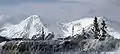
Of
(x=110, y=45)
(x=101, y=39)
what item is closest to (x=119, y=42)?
(x=110, y=45)

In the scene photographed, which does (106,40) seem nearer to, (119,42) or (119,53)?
(119,42)

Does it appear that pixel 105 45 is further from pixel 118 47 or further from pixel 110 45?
pixel 118 47

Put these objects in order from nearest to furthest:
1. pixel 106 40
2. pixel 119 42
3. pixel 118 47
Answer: pixel 118 47 → pixel 119 42 → pixel 106 40

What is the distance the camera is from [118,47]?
167750mm

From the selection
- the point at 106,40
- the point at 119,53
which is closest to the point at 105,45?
the point at 106,40

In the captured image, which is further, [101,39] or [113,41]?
[101,39]

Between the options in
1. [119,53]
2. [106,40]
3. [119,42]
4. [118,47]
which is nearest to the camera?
[119,53]

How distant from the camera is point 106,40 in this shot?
630 ft

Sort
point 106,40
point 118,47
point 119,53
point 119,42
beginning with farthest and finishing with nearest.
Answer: point 106,40
point 119,42
point 118,47
point 119,53

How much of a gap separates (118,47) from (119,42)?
42.0ft

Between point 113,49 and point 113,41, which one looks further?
point 113,41

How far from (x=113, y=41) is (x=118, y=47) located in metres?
17.9

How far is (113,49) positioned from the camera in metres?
173

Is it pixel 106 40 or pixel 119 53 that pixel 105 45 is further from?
pixel 119 53
